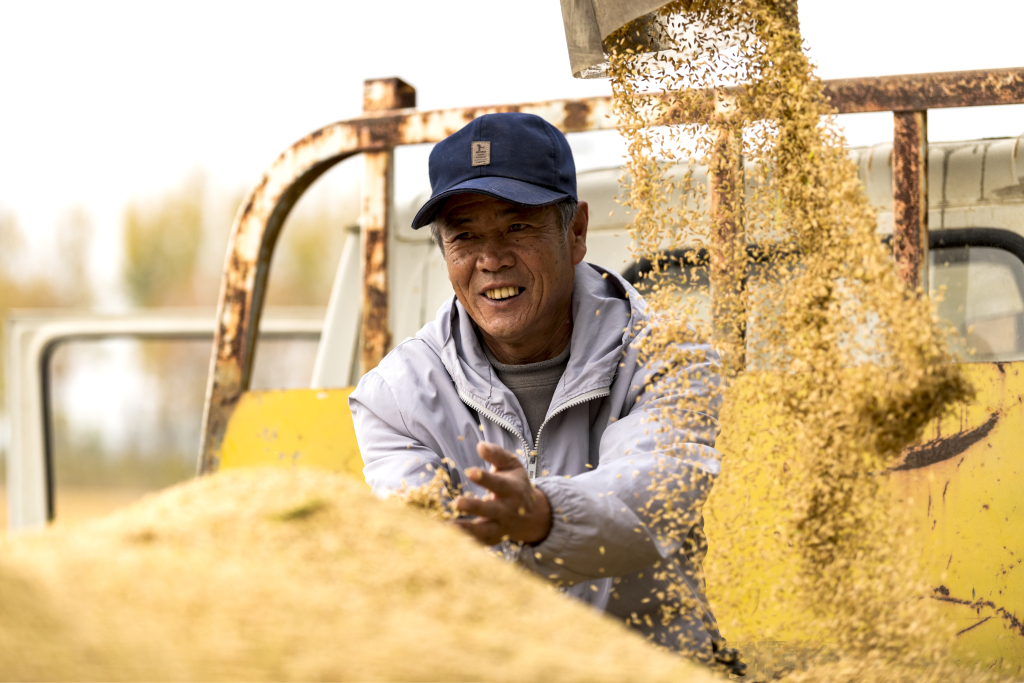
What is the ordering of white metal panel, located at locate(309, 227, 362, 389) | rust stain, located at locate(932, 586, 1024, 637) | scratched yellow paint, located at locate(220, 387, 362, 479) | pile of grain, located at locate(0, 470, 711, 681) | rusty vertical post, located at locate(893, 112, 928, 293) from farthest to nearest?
1. white metal panel, located at locate(309, 227, 362, 389)
2. scratched yellow paint, located at locate(220, 387, 362, 479)
3. rusty vertical post, located at locate(893, 112, 928, 293)
4. rust stain, located at locate(932, 586, 1024, 637)
5. pile of grain, located at locate(0, 470, 711, 681)

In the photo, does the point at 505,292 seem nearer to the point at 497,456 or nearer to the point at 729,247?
the point at 729,247

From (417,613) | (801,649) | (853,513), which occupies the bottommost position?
(801,649)

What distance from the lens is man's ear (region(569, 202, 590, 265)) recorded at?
181 centimetres

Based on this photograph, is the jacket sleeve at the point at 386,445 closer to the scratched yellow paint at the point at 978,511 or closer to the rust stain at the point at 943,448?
the scratched yellow paint at the point at 978,511

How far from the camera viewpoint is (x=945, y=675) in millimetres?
1315

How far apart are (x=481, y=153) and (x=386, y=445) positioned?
1.97 ft

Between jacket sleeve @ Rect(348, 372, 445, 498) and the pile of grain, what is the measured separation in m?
0.57

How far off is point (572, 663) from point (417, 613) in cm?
15

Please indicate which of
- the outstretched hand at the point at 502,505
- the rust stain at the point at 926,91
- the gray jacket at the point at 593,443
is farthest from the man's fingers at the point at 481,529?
the rust stain at the point at 926,91

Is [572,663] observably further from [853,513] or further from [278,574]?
[853,513]

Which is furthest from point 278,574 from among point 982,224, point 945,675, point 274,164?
point 982,224

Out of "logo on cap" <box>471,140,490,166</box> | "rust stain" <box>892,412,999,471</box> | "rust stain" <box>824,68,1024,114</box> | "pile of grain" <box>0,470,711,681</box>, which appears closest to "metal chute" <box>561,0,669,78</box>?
"logo on cap" <box>471,140,490,166</box>

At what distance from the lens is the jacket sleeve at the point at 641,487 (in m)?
1.29

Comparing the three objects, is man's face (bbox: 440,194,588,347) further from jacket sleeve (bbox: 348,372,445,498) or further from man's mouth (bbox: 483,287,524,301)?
jacket sleeve (bbox: 348,372,445,498)
